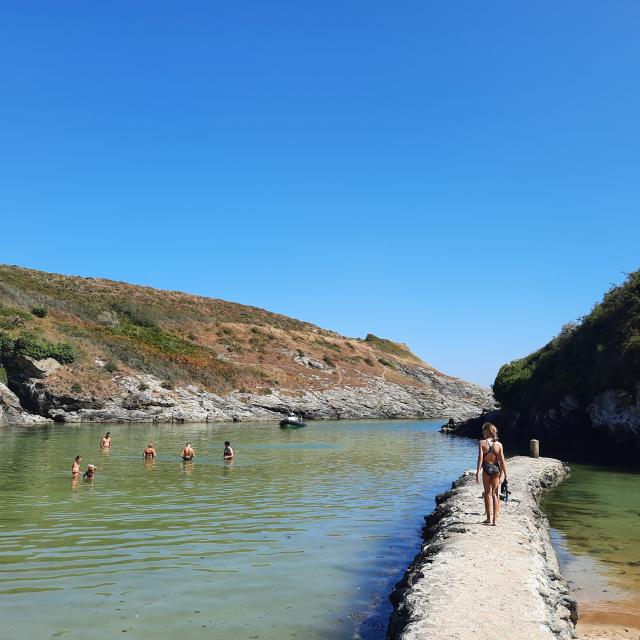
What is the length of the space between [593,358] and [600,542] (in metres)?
26.5

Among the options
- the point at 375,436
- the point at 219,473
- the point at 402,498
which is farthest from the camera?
the point at 375,436

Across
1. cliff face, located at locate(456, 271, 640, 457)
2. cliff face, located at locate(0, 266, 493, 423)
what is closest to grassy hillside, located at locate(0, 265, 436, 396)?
cliff face, located at locate(0, 266, 493, 423)

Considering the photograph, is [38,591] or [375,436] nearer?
[38,591]

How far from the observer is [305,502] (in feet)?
65.5

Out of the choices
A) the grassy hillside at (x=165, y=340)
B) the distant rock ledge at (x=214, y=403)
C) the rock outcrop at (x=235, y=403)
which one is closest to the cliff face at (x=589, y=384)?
the rock outcrop at (x=235, y=403)

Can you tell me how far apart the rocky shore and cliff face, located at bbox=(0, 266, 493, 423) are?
50.2 meters

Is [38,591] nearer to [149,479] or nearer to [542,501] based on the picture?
[149,479]

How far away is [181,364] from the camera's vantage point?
76.2m

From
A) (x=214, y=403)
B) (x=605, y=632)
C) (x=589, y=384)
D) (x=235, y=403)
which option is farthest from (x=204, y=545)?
(x=235, y=403)

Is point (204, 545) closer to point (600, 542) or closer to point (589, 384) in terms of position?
point (600, 542)

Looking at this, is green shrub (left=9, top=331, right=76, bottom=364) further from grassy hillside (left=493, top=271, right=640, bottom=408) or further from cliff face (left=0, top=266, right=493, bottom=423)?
grassy hillside (left=493, top=271, right=640, bottom=408)

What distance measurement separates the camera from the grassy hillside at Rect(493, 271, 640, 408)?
1341 inches

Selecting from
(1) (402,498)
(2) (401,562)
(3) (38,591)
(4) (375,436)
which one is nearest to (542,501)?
(1) (402,498)

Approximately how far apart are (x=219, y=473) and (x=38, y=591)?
16.4m
